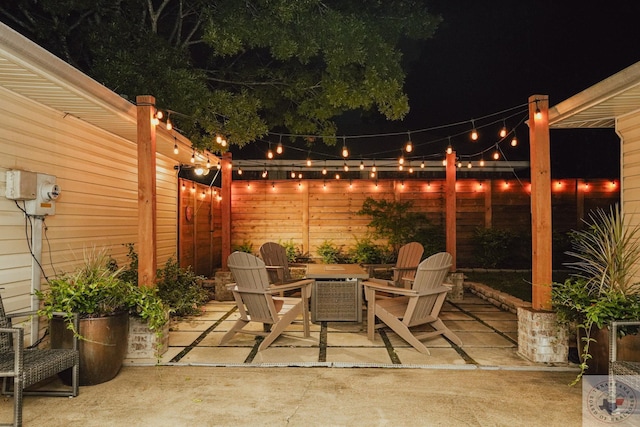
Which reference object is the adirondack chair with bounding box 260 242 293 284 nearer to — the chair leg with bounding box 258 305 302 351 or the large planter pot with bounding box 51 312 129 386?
the chair leg with bounding box 258 305 302 351

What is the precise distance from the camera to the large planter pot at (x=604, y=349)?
3613mm

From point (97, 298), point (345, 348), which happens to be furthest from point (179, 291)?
point (345, 348)

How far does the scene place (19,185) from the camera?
398cm

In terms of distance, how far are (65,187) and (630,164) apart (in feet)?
19.9

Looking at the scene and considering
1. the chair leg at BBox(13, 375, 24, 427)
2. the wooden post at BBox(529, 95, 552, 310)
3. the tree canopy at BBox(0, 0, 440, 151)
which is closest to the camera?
the chair leg at BBox(13, 375, 24, 427)

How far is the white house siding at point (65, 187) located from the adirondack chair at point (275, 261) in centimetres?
194

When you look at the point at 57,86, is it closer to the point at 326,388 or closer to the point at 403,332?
the point at 326,388

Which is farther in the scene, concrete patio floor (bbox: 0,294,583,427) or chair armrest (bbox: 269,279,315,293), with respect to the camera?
chair armrest (bbox: 269,279,315,293)

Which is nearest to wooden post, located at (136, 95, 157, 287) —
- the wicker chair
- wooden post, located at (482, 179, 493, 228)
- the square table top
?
the wicker chair

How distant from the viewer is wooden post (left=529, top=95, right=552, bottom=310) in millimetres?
4488

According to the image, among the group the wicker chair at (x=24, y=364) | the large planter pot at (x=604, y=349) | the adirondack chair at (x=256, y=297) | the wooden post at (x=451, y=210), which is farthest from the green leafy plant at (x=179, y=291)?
the large planter pot at (x=604, y=349)

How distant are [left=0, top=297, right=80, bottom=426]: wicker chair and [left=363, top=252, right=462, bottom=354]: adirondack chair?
2911mm

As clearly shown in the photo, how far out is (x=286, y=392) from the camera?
142 inches

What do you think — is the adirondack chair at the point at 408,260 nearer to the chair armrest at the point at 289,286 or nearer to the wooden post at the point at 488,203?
the chair armrest at the point at 289,286
